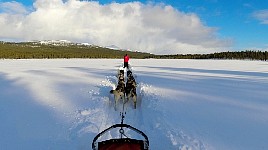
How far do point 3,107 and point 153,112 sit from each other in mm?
4319

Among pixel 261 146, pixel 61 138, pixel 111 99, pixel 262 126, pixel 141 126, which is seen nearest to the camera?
pixel 261 146

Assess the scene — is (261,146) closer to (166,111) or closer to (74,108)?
(166,111)

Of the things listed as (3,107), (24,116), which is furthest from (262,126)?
(3,107)

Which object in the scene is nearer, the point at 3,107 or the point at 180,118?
the point at 180,118

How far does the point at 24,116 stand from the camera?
25.7ft

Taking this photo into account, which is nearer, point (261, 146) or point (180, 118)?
point (261, 146)

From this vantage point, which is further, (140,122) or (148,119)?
(148,119)

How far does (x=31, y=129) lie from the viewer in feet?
22.2

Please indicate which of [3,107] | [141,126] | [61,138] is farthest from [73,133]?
[3,107]

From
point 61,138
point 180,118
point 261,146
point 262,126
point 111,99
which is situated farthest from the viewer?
point 111,99

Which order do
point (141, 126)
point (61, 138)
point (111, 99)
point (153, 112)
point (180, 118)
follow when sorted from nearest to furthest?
point (61, 138)
point (141, 126)
point (180, 118)
point (153, 112)
point (111, 99)

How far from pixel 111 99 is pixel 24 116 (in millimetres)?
3226

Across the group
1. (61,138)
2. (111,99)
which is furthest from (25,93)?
(61,138)

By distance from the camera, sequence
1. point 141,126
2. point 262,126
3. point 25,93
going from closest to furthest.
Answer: point 262,126 < point 141,126 < point 25,93
